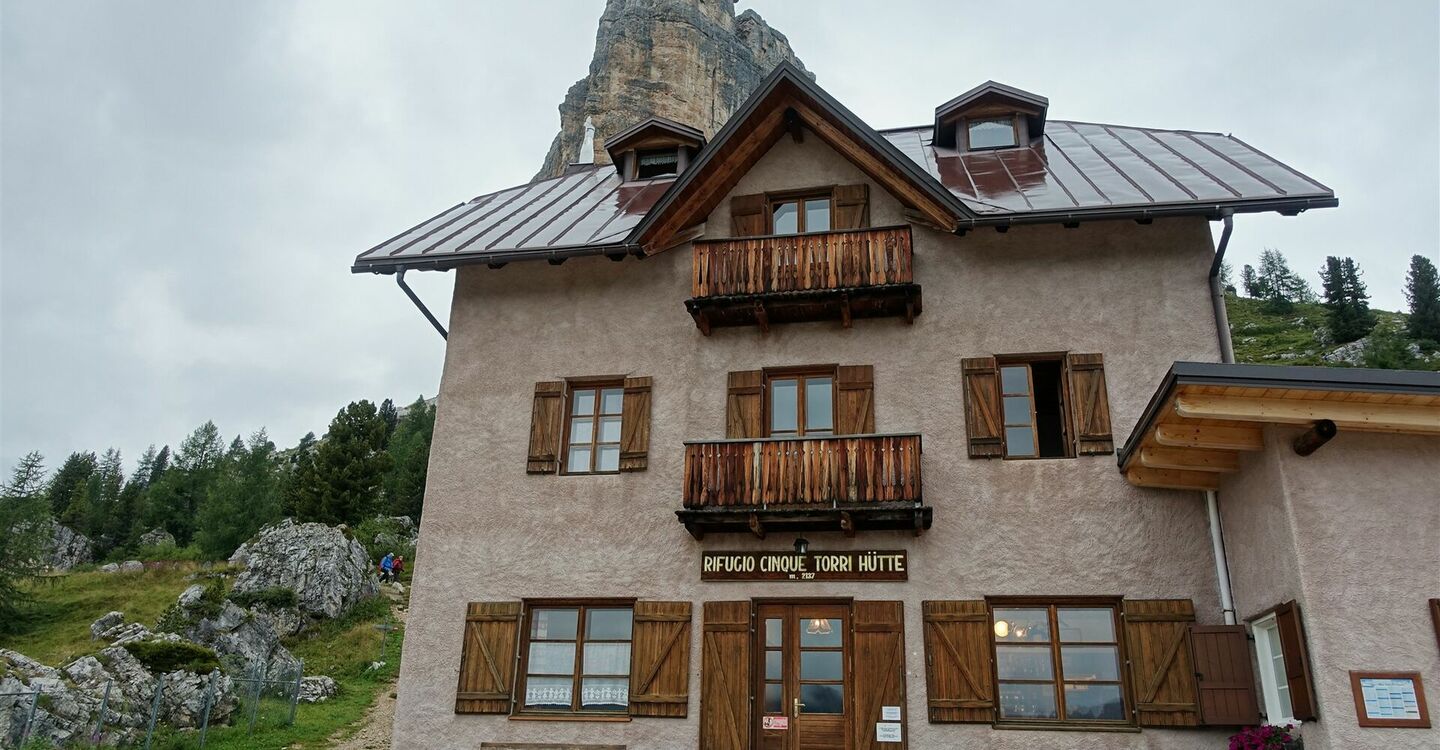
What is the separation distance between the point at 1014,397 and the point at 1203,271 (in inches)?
124

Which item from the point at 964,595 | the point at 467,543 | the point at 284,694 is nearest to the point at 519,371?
the point at 467,543

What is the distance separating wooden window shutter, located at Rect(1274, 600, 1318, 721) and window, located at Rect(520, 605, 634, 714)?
764 centimetres

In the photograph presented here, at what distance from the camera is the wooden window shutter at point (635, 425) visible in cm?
1376

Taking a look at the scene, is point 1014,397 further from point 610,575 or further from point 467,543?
point 467,543

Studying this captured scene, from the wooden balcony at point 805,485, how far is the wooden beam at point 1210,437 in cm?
294

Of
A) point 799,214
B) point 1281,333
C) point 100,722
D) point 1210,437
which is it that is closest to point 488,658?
point 799,214

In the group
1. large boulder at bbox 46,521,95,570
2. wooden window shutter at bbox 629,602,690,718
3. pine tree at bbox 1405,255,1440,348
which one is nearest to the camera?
wooden window shutter at bbox 629,602,690,718

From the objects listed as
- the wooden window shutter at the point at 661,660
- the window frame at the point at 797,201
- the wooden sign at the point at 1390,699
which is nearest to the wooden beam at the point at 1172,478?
the wooden sign at the point at 1390,699

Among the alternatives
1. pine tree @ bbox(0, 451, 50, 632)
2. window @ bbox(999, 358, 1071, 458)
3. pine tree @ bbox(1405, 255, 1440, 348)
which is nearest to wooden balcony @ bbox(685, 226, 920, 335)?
window @ bbox(999, 358, 1071, 458)

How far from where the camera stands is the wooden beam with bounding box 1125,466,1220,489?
467 inches

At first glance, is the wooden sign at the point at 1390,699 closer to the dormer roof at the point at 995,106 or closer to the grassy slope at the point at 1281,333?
the dormer roof at the point at 995,106

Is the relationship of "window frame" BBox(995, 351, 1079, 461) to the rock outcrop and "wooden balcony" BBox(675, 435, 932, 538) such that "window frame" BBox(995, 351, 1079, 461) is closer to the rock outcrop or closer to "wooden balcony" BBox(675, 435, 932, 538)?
"wooden balcony" BBox(675, 435, 932, 538)

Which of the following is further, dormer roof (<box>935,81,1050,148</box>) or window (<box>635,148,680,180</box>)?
window (<box>635,148,680,180</box>)

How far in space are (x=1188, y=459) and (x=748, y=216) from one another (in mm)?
7174
